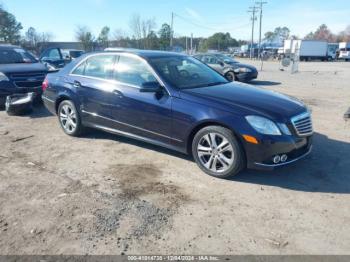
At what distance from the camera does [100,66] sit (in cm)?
575

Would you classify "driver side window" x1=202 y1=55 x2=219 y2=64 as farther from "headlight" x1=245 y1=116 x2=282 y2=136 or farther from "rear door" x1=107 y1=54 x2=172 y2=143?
"headlight" x1=245 y1=116 x2=282 y2=136

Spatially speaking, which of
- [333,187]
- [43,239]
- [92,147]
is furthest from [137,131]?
[333,187]

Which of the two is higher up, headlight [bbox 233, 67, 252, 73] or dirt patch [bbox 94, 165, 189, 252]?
headlight [bbox 233, 67, 252, 73]

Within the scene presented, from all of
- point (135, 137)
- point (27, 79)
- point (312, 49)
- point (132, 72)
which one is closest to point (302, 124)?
point (135, 137)

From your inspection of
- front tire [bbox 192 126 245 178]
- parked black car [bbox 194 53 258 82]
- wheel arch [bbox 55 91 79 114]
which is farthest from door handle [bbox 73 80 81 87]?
parked black car [bbox 194 53 258 82]

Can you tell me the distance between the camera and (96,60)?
19.2ft

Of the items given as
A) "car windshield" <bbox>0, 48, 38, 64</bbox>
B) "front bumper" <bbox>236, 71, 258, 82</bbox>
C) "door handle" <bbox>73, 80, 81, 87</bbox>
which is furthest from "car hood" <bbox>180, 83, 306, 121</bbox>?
"front bumper" <bbox>236, 71, 258, 82</bbox>

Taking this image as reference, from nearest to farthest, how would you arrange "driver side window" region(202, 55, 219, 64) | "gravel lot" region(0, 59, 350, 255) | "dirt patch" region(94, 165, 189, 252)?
"gravel lot" region(0, 59, 350, 255) → "dirt patch" region(94, 165, 189, 252) → "driver side window" region(202, 55, 219, 64)

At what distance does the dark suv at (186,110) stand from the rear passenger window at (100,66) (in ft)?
0.06

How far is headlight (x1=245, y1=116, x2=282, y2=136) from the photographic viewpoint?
161 inches

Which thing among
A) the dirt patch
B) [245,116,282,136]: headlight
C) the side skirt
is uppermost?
[245,116,282,136]: headlight

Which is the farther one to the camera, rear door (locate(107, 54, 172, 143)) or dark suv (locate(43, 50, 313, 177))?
rear door (locate(107, 54, 172, 143))

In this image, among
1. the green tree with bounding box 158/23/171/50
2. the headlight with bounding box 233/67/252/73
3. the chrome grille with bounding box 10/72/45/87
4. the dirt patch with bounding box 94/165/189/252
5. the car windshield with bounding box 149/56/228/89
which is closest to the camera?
the dirt patch with bounding box 94/165/189/252

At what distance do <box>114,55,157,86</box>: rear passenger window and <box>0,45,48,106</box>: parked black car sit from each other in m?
4.47
